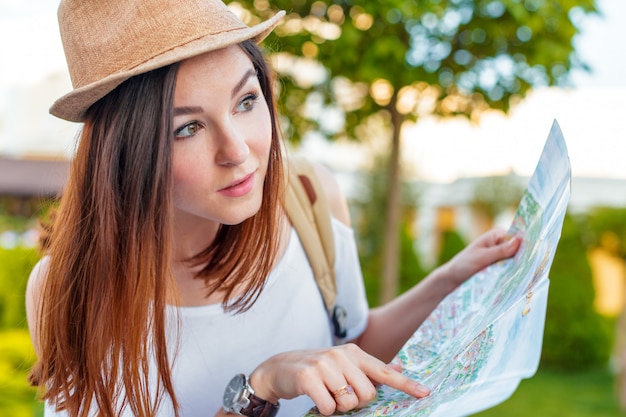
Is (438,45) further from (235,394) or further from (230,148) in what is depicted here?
(235,394)

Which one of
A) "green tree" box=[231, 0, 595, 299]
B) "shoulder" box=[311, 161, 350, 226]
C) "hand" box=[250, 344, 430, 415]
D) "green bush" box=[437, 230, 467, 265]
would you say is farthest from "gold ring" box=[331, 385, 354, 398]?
"green bush" box=[437, 230, 467, 265]

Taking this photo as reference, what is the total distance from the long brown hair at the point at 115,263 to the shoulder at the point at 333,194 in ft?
1.26

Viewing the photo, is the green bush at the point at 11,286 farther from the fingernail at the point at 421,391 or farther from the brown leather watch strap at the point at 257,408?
the fingernail at the point at 421,391

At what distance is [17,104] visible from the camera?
35.7 ft

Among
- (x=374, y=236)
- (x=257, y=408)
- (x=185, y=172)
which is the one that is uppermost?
(x=185, y=172)

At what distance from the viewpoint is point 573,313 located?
23.8ft

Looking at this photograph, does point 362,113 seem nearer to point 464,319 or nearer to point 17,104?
point 464,319

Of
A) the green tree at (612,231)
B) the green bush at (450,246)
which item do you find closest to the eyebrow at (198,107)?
the green tree at (612,231)

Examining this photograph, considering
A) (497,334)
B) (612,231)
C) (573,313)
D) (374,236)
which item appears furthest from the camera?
(374,236)

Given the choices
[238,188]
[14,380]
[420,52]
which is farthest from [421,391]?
[420,52]

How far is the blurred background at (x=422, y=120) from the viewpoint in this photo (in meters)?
4.30

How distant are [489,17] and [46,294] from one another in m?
3.98

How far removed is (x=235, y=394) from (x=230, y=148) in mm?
355

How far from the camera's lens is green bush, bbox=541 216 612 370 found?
7.22m
